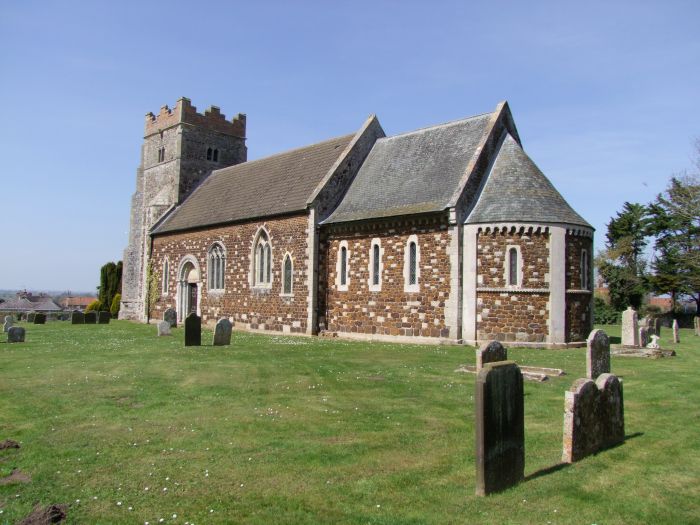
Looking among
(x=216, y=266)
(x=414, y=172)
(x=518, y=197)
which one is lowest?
(x=216, y=266)

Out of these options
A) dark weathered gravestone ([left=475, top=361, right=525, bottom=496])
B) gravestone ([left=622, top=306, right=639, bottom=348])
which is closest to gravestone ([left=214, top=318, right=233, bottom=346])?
gravestone ([left=622, top=306, right=639, bottom=348])

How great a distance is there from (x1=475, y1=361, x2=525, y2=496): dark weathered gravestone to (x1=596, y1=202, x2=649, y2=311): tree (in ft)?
164

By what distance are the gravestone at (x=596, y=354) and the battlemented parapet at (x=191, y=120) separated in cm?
3245

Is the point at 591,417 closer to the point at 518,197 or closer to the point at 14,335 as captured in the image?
the point at 518,197

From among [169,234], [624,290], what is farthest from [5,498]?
[624,290]

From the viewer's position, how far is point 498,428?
21.8ft

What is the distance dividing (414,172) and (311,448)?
716 inches

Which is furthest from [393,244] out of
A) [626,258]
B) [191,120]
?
[626,258]

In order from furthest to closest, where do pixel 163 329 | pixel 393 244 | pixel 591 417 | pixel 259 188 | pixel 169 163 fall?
pixel 169 163 → pixel 259 188 → pixel 163 329 → pixel 393 244 → pixel 591 417

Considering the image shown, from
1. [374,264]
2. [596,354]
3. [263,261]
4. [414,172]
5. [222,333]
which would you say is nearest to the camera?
[596,354]

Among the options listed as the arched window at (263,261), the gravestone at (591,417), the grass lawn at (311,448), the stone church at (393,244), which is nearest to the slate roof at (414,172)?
the stone church at (393,244)

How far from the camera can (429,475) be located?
23.6 feet

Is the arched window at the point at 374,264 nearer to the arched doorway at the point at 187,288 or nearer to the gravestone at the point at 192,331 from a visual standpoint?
the gravestone at the point at 192,331

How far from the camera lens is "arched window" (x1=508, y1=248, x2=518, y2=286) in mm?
21078
